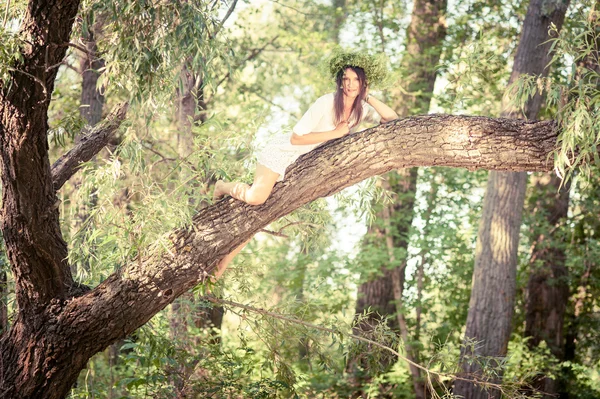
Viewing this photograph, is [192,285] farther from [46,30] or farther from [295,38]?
[295,38]

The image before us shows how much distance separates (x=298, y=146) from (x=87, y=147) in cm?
194

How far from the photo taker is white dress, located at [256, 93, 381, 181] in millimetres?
4383

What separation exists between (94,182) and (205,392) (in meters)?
2.28

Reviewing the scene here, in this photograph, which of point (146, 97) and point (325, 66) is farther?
point (325, 66)

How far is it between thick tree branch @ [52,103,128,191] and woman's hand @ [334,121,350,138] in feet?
6.13

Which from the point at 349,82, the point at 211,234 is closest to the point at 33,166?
the point at 211,234

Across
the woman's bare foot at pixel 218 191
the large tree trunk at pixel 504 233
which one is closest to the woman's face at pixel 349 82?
the woman's bare foot at pixel 218 191

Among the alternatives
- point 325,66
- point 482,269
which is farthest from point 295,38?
point 325,66

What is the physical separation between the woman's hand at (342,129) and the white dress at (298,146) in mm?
94

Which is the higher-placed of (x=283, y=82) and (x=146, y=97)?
(x=283, y=82)

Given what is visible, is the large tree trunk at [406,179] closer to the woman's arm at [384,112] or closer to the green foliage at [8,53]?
the woman's arm at [384,112]

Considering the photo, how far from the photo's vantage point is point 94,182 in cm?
458

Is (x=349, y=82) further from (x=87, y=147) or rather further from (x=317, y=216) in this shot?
(x=87, y=147)

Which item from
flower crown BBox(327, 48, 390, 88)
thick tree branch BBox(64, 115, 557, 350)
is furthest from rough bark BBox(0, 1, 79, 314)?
flower crown BBox(327, 48, 390, 88)
